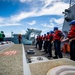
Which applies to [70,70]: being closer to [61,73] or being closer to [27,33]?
[61,73]

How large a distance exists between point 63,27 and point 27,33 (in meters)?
28.5

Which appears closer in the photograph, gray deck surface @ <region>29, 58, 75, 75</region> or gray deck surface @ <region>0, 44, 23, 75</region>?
gray deck surface @ <region>0, 44, 23, 75</region>

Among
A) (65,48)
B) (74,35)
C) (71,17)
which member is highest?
(71,17)

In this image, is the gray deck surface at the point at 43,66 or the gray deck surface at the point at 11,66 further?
the gray deck surface at the point at 43,66

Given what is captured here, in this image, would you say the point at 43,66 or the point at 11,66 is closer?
the point at 11,66

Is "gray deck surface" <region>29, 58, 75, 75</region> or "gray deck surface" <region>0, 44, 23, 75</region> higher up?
"gray deck surface" <region>0, 44, 23, 75</region>

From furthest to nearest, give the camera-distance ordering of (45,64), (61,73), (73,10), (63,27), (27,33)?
(27,33)
(63,27)
(73,10)
(45,64)
(61,73)

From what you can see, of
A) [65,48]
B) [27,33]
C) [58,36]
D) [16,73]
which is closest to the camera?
[16,73]

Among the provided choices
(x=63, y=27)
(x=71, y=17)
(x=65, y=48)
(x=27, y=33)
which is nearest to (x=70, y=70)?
(x=65, y=48)

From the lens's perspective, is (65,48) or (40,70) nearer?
(40,70)

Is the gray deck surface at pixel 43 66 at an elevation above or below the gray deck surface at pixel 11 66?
below

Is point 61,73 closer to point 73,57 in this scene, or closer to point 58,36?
point 73,57

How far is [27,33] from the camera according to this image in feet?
173

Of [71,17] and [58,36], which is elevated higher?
[71,17]
